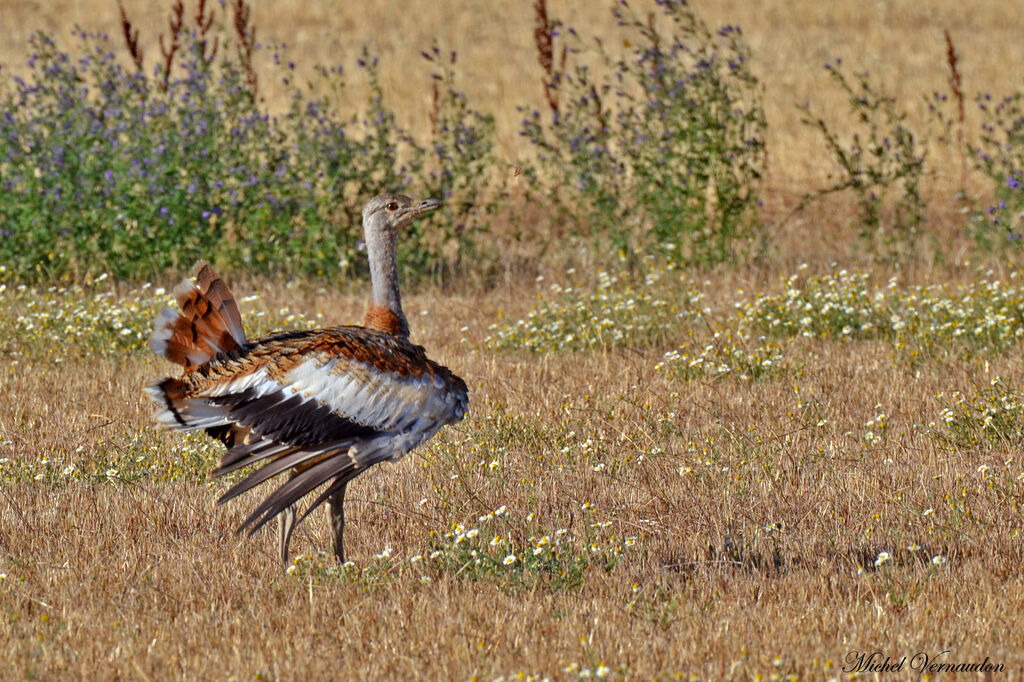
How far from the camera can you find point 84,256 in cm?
1155

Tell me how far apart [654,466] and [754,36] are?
78.1ft

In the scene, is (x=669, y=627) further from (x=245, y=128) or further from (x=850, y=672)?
(x=245, y=128)

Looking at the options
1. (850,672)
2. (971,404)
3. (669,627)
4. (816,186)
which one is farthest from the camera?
(816,186)

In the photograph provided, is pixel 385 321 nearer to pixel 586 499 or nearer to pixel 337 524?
pixel 337 524

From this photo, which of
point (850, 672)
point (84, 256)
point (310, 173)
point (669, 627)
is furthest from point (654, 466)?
point (84, 256)

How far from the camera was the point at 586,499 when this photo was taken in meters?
6.69

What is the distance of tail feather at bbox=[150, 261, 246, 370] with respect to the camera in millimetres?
5703

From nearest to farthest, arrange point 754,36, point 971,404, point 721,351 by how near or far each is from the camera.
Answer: point 971,404, point 721,351, point 754,36

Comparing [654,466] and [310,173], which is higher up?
[310,173]

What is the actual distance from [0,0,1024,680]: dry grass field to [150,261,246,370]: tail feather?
2.94ft
